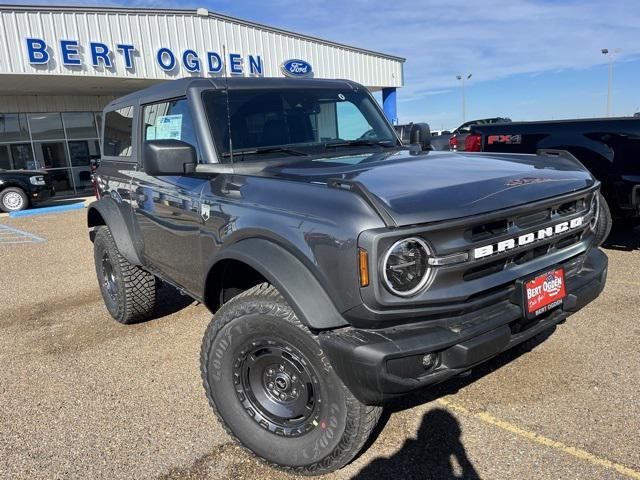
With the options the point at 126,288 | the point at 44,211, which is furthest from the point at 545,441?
the point at 44,211

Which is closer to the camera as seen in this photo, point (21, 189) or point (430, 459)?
point (430, 459)

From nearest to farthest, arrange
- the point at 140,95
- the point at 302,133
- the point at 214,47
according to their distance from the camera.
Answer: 1. the point at 302,133
2. the point at 140,95
3. the point at 214,47

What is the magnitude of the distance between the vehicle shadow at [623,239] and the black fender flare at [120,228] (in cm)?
555

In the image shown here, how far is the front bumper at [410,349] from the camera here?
1940 mm

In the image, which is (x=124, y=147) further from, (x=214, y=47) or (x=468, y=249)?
(x=214, y=47)

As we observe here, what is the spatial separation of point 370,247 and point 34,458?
2.15 m

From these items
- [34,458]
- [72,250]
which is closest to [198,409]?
[34,458]

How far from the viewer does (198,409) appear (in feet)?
10.0

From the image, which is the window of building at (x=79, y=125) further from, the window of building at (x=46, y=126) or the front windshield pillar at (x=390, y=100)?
the front windshield pillar at (x=390, y=100)

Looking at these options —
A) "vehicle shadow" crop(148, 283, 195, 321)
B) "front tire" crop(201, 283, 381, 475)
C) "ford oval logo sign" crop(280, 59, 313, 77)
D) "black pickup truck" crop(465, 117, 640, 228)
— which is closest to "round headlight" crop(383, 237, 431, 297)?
"front tire" crop(201, 283, 381, 475)

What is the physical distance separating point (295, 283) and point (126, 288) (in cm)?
257

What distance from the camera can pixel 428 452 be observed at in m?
2.53

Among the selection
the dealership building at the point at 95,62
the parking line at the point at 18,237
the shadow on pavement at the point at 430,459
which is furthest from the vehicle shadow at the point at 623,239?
the dealership building at the point at 95,62

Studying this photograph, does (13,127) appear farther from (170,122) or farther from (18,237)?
(170,122)
